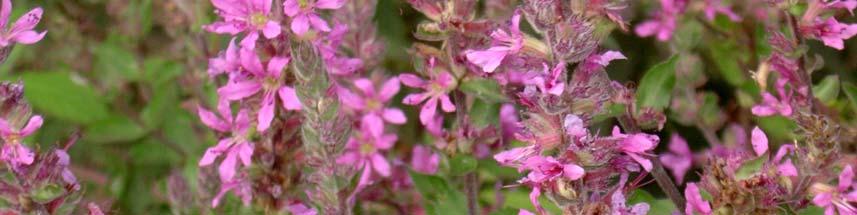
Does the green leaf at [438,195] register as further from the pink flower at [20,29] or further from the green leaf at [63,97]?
the green leaf at [63,97]

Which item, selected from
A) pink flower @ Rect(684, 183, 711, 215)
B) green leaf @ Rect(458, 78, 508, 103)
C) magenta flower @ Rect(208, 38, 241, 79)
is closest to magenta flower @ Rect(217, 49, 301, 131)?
magenta flower @ Rect(208, 38, 241, 79)

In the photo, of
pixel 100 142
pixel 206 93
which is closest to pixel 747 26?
pixel 206 93

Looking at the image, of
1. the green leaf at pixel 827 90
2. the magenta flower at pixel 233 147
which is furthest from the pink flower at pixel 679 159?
the magenta flower at pixel 233 147

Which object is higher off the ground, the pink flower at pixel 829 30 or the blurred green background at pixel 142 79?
the pink flower at pixel 829 30

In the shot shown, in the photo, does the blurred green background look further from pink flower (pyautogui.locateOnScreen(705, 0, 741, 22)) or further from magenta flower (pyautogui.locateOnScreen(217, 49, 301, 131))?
magenta flower (pyautogui.locateOnScreen(217, 49, 301, 131))

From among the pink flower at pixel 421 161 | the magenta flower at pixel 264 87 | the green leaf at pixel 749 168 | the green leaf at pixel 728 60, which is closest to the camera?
the green leaf at pixel 749 168

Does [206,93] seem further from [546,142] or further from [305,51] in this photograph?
[546,142]

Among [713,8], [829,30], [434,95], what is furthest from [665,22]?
[434,95]
